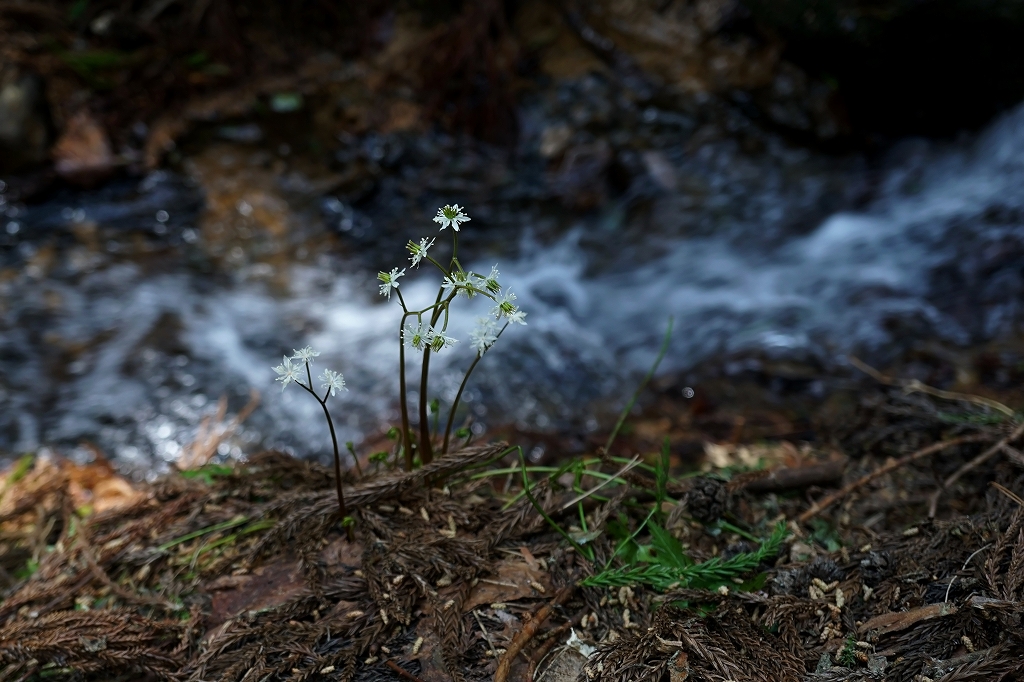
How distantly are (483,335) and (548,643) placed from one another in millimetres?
835

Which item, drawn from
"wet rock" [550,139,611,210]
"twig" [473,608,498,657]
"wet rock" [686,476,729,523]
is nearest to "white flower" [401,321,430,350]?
"twig" [473,608,498,657]

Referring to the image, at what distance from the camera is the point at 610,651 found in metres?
1.69

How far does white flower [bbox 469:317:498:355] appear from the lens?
1.77 m

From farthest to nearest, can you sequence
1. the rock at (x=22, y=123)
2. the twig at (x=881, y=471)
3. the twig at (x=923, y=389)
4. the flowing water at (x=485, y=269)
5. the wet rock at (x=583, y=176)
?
1. the wet rock at (x=583, y=176)
2. the rock at (x=22, y=123)
3. the flowing water at (x=485, y=269)
4. the twig at (x=923, y=389)
5. the twig at (x=881, y=471)

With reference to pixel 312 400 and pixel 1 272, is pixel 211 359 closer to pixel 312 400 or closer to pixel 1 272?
pixel 312 400

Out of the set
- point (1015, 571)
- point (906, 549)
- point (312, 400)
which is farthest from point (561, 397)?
point (1015, 571)

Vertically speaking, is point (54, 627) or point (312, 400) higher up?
point (54, 627)

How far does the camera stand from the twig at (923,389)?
280 centimetres

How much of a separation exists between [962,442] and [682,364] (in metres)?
1.97

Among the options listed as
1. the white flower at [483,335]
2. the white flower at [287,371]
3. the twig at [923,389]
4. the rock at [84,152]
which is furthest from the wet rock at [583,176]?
the white flower at [287,371]

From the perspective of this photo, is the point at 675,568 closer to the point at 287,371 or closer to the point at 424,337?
the point at 424,337

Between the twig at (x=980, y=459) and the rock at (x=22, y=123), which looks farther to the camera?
the rock at (x=22, y=123)

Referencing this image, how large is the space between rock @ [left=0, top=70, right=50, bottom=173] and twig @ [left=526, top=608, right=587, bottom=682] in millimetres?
5817

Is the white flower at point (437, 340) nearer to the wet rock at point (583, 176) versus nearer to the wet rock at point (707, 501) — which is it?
the wet rock at point (707, 501)
